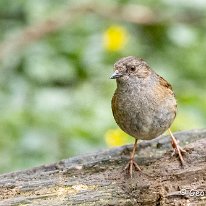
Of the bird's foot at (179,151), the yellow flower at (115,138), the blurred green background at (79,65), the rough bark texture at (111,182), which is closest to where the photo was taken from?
the rough bark texture at (111,182)

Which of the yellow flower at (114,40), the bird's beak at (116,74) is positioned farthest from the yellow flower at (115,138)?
the yellow flower at (114,40)

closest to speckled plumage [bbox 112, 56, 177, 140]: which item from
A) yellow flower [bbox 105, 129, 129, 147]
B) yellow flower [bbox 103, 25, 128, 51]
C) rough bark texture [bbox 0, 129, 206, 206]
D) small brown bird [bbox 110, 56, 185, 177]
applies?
small brown bird [bbox 110, 56, 185, 177]

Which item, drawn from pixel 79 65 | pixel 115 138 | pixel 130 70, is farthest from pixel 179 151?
pixel 79 65

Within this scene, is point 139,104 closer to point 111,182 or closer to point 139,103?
point 139,103

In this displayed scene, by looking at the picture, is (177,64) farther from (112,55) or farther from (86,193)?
(86,193)

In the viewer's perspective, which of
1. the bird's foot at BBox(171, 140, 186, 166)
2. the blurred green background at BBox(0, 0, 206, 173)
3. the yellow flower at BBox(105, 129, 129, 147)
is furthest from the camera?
the blurred green background at BBox(0, 0, 206, 173)

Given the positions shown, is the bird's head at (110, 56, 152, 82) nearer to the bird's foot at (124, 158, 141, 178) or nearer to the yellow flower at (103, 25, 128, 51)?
the bird's foot at (124, 158, 141, 178)

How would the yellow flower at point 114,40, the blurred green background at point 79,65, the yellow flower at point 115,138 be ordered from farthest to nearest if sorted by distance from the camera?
the yellow flower at point 114,40 < the blurred green background at point 79,65 < the yellow flower at point 115,138

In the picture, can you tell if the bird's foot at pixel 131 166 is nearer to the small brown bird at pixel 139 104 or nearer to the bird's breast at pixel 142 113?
the small brown bird at pixel 139 104
